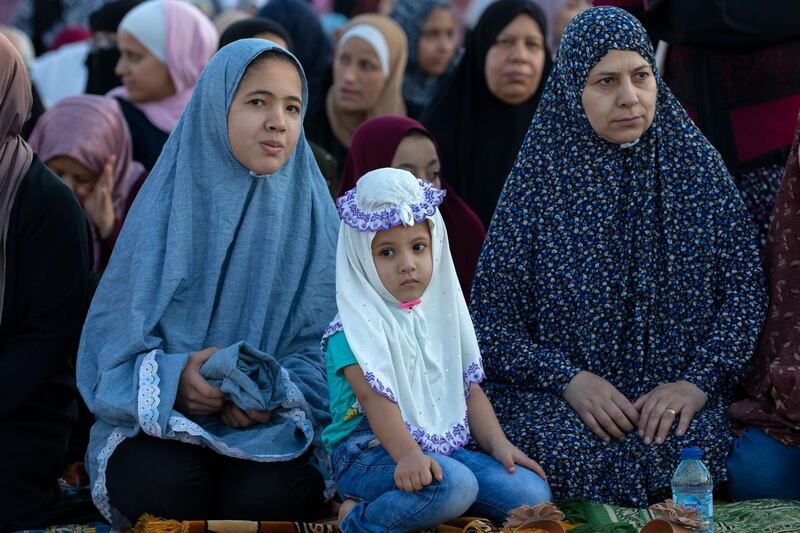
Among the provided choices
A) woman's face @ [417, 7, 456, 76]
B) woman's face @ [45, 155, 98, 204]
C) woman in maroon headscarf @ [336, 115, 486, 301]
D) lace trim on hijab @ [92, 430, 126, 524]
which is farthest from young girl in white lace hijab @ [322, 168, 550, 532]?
woman's face @ [417, 7, 456, 76]

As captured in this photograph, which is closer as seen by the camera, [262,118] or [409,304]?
[409,304]

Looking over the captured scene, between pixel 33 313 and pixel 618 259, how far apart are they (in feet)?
5.94

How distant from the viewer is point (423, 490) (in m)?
3.20

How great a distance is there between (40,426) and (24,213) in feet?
2.12

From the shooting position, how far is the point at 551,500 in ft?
11.7

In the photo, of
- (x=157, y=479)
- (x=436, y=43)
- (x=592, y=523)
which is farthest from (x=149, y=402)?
(x=436, y=43)

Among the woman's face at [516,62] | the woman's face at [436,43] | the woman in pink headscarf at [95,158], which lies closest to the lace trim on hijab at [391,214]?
the woman in pink headscarf at [95,158]

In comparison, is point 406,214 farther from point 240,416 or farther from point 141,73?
point 141,73

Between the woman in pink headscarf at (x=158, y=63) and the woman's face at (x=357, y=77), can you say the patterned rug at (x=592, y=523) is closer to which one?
the woman in pink headscarf at (x=158, y=63)

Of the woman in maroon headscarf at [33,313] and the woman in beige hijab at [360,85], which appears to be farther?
the woman in beige hijab at [360,85]

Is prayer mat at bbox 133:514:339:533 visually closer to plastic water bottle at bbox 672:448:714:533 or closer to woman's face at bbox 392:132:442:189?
plastic water bottle at bbox 672:448:714:533

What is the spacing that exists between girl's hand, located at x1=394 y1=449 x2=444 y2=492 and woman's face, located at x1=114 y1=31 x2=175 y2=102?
3.44m

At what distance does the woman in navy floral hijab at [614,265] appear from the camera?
150 inches

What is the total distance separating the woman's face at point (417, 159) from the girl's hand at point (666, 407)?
1.24 metres
